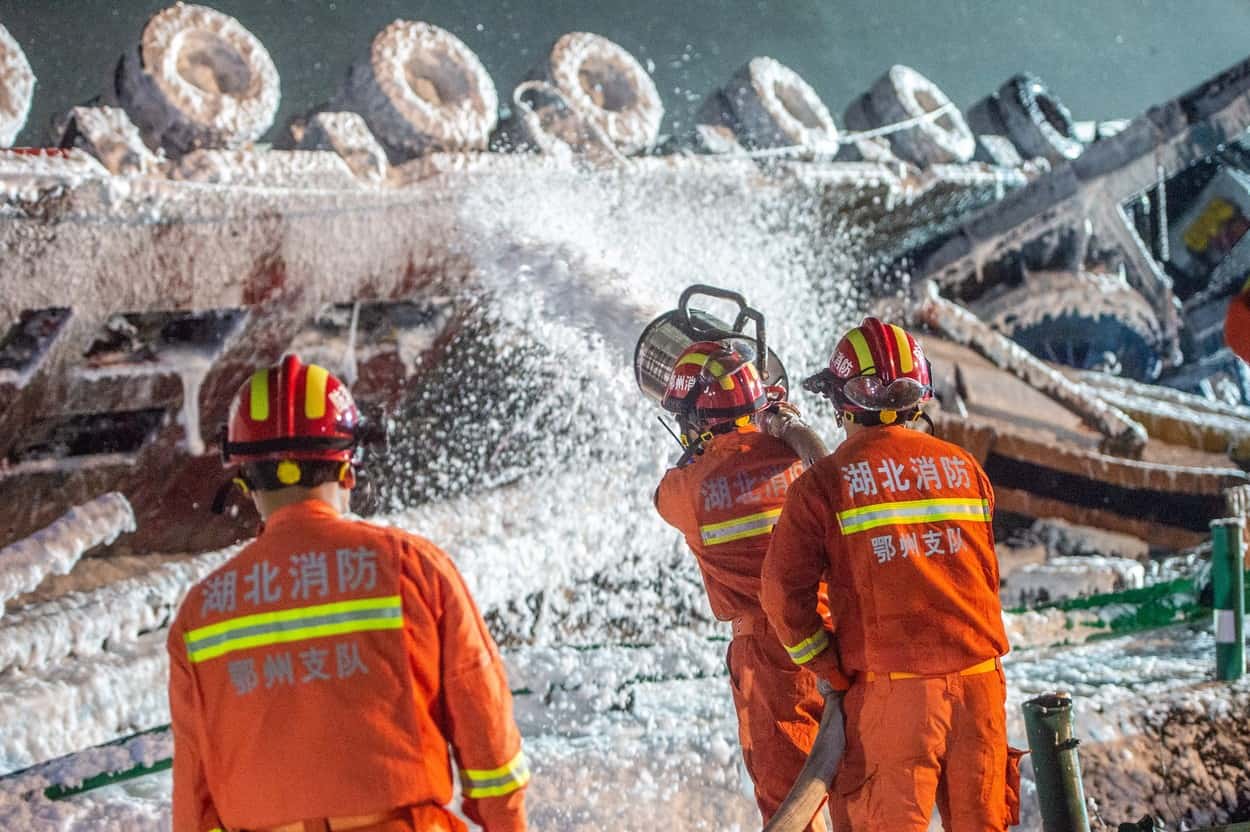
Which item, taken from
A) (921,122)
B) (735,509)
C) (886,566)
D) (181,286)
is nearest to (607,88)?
(921,122)

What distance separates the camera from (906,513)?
2.53 metres

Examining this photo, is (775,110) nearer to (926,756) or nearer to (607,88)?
(607,88)

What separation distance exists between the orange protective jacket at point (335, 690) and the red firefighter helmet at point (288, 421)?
0.47 feet

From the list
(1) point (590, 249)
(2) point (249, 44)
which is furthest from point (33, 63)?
(1) point (590, 249)

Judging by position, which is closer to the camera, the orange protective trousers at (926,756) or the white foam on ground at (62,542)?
the orange protective trousers at (926,756)

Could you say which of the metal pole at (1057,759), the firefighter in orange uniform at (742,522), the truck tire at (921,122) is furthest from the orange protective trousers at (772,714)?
the truck tire at (921,122)

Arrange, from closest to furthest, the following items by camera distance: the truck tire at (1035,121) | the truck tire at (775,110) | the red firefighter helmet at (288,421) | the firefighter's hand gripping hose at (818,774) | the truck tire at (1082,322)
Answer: the red firefighter helmet at (288,421) → the firefighter's hand gripping hose at (818,774) → the truck tire at (775,110) → the truck tire at (1082,322) → the truck tire at (1035,121)

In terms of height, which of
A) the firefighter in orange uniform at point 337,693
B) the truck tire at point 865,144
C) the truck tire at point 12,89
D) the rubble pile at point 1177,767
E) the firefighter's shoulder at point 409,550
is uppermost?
the truck tire at point 865,144

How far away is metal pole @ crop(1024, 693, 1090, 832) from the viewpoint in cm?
259

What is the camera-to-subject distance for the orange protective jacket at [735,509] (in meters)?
3.02

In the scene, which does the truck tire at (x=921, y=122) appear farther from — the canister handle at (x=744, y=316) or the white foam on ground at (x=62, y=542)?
the white foam on ground at (x=62, y=542)

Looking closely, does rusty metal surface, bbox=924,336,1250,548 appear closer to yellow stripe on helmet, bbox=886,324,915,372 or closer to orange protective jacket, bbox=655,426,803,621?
orange protective jacket, bbox=655,426,803,621

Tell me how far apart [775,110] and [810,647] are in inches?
210

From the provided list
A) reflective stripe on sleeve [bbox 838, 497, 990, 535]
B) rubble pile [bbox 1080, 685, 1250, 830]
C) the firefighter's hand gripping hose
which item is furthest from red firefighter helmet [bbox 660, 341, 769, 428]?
rubble pile [bbox 1080, 685, 1250, 830]
